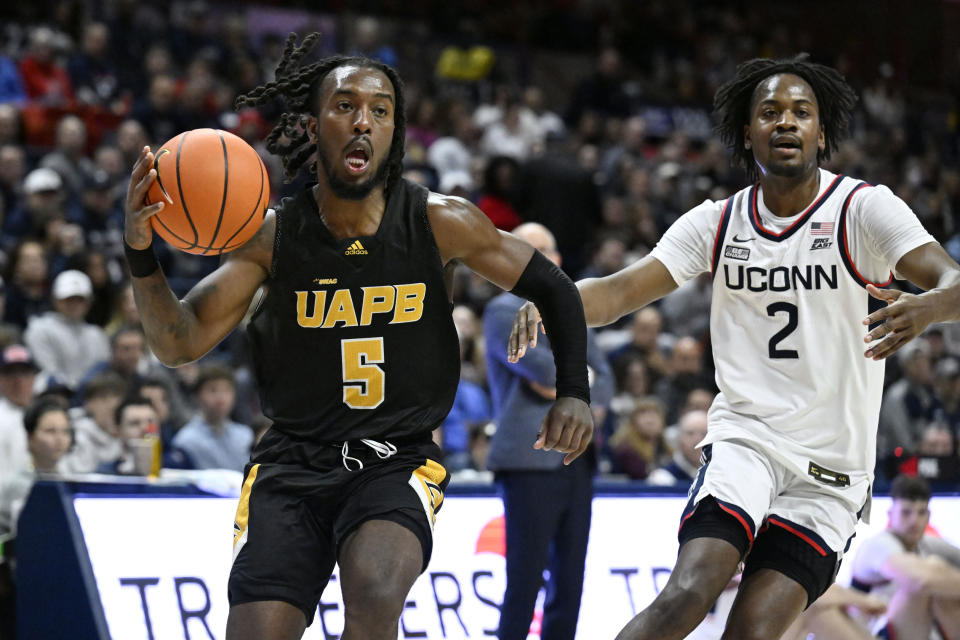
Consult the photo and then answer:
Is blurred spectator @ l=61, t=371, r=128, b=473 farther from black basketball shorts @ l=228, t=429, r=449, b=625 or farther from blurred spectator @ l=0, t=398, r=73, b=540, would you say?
black basketball shorts @ l=228, t=429, r=449, b=625

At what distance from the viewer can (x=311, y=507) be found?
12.7ft

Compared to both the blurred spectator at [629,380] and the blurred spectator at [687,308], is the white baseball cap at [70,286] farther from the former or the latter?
the blurred spectator at [687,308]

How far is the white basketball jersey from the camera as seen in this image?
13.9 feet

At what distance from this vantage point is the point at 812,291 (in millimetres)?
4297

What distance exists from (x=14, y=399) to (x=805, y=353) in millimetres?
5573

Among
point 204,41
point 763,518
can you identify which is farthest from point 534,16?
point 763,518

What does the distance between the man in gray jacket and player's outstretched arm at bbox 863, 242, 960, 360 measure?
204 cm

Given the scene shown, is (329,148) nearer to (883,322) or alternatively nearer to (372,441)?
(372,441)

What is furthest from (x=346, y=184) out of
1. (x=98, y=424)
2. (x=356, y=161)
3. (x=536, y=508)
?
(x=98, y=424)

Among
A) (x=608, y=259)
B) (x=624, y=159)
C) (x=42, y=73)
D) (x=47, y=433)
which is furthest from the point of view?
(x=624, y=159)

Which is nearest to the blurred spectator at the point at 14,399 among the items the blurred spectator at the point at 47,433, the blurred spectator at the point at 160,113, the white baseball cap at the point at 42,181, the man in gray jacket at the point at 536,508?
the blurred spectator at the point at 47,433

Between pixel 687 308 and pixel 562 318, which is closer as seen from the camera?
pixel 562 318

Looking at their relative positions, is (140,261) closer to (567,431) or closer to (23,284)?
(567,431)

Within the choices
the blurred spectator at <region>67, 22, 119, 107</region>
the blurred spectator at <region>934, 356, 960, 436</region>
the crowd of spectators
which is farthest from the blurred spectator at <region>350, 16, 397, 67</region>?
the blurred spectator at <region>934, 356, 960, 436</region>
